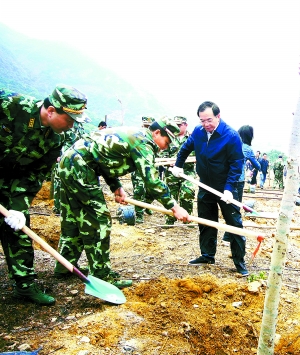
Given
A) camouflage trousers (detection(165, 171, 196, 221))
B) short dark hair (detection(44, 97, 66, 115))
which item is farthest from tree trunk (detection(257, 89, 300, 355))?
camouflage trousers (detection(165, 171, 196, 221))

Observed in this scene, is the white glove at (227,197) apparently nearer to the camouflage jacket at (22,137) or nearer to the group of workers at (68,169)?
the group of workers at (68,169)

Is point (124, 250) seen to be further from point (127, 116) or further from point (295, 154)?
point (127, 116)

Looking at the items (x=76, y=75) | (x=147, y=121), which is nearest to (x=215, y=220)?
(x=147, y=121)

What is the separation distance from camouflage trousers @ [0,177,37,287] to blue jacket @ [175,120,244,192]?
6.32ft

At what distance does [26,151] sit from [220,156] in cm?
197

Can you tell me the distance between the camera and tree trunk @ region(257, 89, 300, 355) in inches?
68.3

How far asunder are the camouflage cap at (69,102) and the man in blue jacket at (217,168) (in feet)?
4.72

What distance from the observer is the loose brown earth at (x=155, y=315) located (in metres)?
2.33

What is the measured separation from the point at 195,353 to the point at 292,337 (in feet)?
2.59

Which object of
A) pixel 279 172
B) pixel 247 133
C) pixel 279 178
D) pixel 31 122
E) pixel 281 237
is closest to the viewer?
pixel 281 237

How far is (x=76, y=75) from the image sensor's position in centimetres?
7488

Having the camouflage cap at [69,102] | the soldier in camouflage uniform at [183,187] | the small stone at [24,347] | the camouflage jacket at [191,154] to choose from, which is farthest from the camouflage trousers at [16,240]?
the camouflage jacket at [191,154]

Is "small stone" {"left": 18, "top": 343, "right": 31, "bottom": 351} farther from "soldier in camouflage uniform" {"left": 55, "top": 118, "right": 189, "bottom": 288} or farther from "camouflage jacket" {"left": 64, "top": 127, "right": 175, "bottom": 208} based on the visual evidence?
"camouflage jacket" {"left": 64, "top": 127, "right": 175, "bottom": 208}

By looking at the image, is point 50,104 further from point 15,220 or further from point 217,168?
point 217,168
